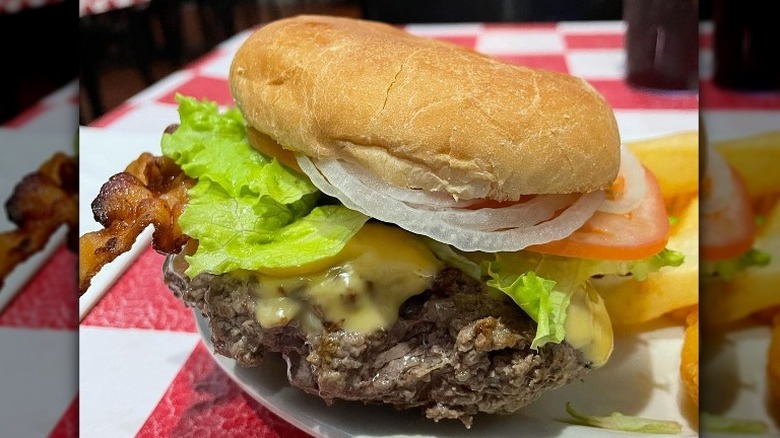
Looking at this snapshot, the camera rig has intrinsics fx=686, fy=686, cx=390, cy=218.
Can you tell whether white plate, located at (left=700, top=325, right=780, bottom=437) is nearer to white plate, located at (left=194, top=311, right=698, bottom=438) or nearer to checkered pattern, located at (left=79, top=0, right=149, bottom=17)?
white plate, located at (left=194, top=311, right=698, bottom=438)

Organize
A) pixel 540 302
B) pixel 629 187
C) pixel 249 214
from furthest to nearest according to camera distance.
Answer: pixel 629 187 → pixel 249 214 → pixel 540 302

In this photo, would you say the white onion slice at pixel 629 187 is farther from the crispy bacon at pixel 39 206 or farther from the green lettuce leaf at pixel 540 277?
the crispy bacon at pixel 39 206

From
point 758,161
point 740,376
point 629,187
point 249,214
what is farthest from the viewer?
point 629,187

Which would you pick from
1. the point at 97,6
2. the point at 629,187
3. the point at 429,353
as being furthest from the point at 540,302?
the point at 97,6

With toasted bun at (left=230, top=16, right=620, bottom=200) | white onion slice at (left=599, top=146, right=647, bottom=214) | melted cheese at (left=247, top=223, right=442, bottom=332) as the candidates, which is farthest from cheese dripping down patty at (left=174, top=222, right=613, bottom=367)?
white onion slice at (left=599, top=146, right=647, bottom=214)

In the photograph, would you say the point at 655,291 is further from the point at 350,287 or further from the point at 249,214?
the point at 249,214

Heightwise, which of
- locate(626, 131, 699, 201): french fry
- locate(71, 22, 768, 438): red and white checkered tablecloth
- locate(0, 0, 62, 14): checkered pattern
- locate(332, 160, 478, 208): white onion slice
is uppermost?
locate(0, 0, 62, 14): checkered pattern
